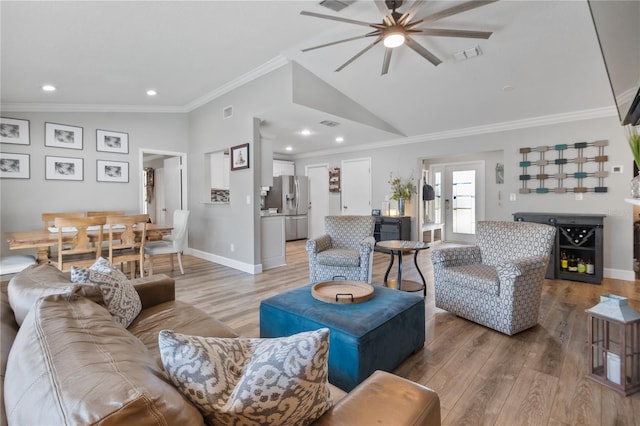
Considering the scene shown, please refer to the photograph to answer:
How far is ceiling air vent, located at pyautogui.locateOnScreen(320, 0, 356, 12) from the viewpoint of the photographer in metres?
2.75

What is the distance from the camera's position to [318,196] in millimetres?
8211

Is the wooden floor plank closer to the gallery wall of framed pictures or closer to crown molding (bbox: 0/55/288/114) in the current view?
crown molding (bbox: 0/55/288/114)

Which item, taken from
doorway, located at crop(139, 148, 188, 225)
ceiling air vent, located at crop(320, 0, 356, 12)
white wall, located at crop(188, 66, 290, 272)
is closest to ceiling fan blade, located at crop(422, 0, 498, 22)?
ceiling air vent, located at crop(320, 0, 356, 12)

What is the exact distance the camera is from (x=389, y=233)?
6.27 m

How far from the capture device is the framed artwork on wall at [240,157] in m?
4.63

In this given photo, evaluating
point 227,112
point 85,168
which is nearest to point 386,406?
point 227,112

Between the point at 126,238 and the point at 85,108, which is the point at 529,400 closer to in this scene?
the point at 126,238

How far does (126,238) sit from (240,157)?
1.92m

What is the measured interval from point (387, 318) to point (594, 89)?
428cm

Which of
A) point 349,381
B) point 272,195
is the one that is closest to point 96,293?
point 349,381

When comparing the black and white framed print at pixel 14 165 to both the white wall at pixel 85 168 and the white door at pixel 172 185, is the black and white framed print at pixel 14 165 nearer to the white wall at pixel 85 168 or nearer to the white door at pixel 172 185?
the white wall at pixel 85 168

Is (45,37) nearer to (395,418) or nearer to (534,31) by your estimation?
(395,418)

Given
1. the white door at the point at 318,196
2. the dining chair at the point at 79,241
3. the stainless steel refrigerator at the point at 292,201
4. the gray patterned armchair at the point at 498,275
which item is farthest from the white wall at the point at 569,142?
the dining chair at the point at 79,241

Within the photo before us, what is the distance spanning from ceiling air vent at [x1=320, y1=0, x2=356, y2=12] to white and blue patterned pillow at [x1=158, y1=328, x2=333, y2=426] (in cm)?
293
